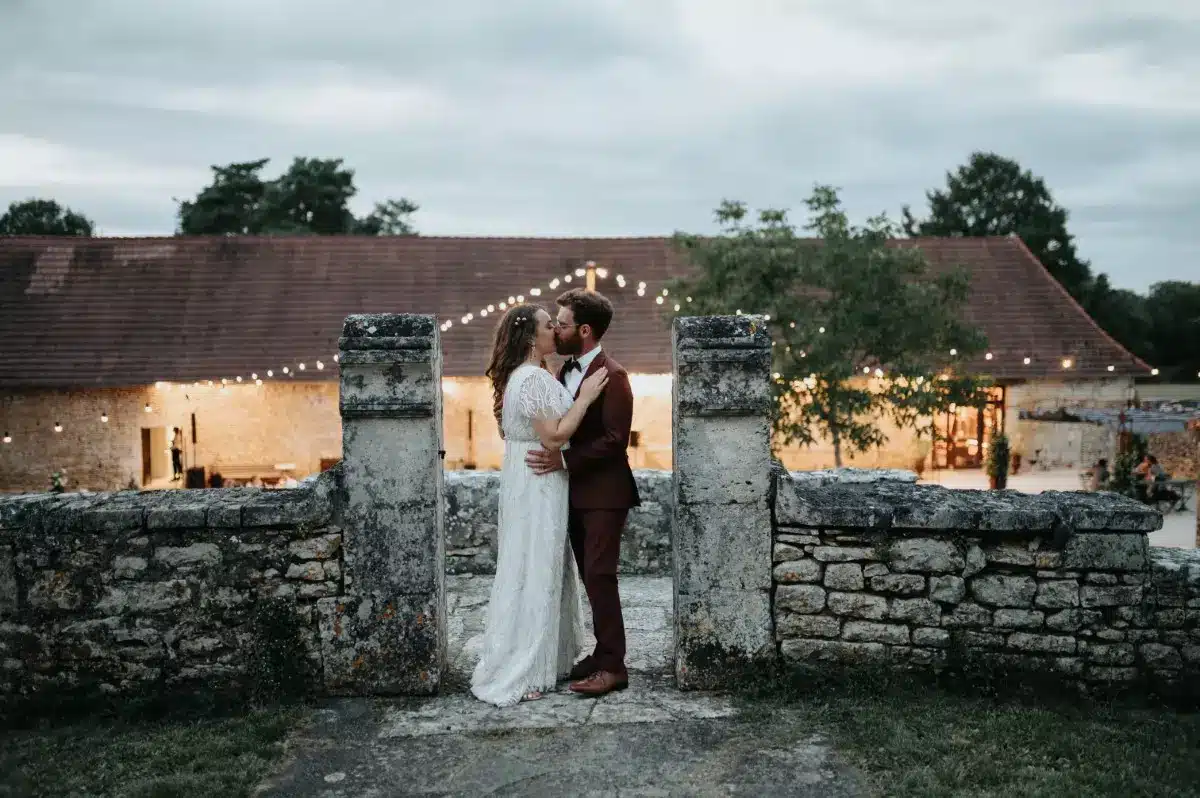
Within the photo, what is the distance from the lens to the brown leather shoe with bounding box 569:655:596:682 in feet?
14.4

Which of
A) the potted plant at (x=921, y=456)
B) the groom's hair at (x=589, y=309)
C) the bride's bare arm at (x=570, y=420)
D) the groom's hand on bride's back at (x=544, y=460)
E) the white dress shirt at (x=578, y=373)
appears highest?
the groom's hair at (x=589, y=309)

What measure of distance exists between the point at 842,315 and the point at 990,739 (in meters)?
9.18

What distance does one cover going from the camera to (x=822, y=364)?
12.2 metres

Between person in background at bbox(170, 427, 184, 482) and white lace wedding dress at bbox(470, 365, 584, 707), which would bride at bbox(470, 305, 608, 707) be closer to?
white lace wedding dress at bbox(470, 365, 584, 707)

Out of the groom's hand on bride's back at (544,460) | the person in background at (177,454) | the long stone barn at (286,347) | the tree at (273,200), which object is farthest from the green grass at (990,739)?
the tree at (273,200)

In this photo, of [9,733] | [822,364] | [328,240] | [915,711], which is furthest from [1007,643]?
[328,240]

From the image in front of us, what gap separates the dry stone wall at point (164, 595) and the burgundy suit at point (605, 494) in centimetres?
115

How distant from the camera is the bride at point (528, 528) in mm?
4188

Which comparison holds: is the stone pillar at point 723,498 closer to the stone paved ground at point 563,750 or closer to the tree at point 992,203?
the stone paved ground at point 563,750

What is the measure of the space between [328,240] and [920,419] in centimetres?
1236

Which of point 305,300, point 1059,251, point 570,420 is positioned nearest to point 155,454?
point 305,300

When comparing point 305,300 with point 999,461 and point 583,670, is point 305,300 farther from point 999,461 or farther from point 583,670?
point 583,670

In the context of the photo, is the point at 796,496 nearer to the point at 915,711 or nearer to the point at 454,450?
the point at 915,711

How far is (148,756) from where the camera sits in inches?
141
